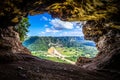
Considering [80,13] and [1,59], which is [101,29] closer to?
[80,13]

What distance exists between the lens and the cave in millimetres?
21500

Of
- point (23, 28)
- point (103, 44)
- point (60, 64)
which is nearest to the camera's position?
point (60, 64)

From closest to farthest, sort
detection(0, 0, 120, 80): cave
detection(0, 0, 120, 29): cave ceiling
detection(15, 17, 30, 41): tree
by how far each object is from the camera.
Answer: detection(0, 0, 120, 80): cave
detection(0, 0, 120, 29): cave ceiling
detection(15, 17, 30, 41): tree

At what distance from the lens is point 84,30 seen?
4312 centimetres

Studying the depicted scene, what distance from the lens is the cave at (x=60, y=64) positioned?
21500 mm

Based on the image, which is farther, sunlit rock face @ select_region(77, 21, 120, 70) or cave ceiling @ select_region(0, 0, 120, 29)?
sunlit rock face @ select_region(77, 21, 120, 70)

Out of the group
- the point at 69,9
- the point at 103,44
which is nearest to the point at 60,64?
the point at 69,9

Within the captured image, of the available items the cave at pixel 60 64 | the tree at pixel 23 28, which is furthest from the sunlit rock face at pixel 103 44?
the tree at pixel 23 28

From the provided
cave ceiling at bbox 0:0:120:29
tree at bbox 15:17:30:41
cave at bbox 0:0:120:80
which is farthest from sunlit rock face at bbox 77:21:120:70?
tree at bbox 15:17:30:41

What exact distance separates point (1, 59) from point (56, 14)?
54.5 feet

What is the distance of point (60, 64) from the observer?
3033 cm

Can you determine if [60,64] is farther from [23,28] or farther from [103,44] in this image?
[23,28]

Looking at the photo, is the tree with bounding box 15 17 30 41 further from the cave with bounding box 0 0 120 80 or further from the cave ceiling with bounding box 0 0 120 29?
the cave ceiling with bounding box 0 0 120 29

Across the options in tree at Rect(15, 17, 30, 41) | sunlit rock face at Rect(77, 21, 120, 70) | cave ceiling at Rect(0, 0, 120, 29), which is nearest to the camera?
cave ceiling at Rect(0, 0, 120, 29)
